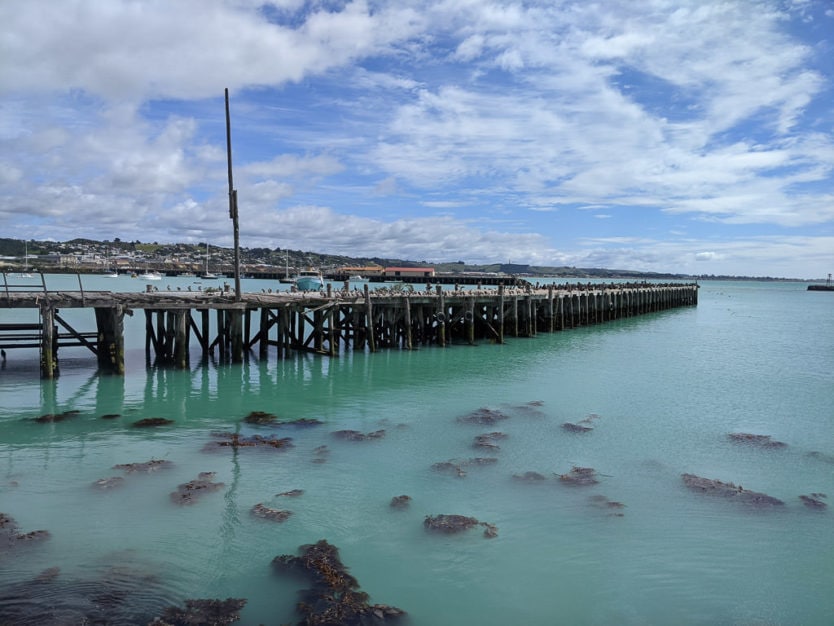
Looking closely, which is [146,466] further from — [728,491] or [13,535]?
[728,491]

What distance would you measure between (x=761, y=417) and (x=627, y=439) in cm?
671

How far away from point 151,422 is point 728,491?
49.8ft

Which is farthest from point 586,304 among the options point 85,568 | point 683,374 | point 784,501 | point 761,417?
point 85,568

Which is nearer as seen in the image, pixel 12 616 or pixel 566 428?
pixel 12 616

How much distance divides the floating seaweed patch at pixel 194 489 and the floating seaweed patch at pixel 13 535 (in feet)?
7.58

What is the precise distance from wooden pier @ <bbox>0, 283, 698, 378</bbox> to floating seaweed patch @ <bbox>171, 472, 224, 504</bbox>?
12699mm

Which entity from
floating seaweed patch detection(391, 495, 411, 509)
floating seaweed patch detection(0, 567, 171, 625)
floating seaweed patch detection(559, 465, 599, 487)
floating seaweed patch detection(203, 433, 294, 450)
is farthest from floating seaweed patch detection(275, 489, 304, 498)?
floating seaweed patch detection(559, 465, 599, 487)

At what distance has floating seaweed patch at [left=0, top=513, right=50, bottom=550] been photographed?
33.0ft

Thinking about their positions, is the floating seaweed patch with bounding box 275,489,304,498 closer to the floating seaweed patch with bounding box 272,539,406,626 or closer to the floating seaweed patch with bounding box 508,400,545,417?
the floating seaweed patch with bounding box 272,539,406,626

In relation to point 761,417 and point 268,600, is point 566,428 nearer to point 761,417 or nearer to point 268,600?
point 761,417

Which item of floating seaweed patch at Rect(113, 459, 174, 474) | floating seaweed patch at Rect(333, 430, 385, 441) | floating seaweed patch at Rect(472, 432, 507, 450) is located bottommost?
floating seaweed patch at Rect(472, 432, 507, 450)

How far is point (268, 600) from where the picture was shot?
8641 millimetres

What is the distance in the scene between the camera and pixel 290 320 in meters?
32.9

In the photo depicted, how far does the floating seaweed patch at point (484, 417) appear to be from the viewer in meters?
18.8
